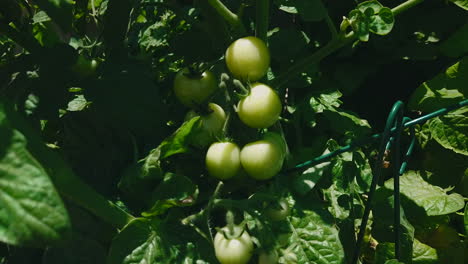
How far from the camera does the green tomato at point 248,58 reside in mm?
850

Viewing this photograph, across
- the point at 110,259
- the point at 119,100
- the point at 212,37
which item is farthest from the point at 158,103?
the point at 110,259

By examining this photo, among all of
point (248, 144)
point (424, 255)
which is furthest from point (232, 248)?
point (424, 255)

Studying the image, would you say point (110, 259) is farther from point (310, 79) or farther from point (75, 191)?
point (310, 79)

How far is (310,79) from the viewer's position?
1182 millimetres

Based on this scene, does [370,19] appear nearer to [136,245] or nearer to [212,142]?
[212,142]

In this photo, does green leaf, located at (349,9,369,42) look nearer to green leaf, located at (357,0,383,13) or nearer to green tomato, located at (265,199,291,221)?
green leaf, located at (357,0,383,13)

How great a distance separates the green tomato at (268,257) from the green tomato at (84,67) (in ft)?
1.52

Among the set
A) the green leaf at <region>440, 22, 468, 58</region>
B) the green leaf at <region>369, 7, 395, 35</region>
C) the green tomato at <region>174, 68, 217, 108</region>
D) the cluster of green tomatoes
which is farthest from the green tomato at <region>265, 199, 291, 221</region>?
the green leaf at <region>440, 22, 468, 58</region>

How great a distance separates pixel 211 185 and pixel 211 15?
0.32 m

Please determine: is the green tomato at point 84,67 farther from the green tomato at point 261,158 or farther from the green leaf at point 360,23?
the green leaf at point 360,23

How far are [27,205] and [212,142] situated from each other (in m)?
0.47

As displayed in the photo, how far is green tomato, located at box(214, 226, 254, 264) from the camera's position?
0.80m

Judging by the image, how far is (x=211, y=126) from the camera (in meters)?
0.89

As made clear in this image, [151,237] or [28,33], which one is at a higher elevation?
[28,33]
